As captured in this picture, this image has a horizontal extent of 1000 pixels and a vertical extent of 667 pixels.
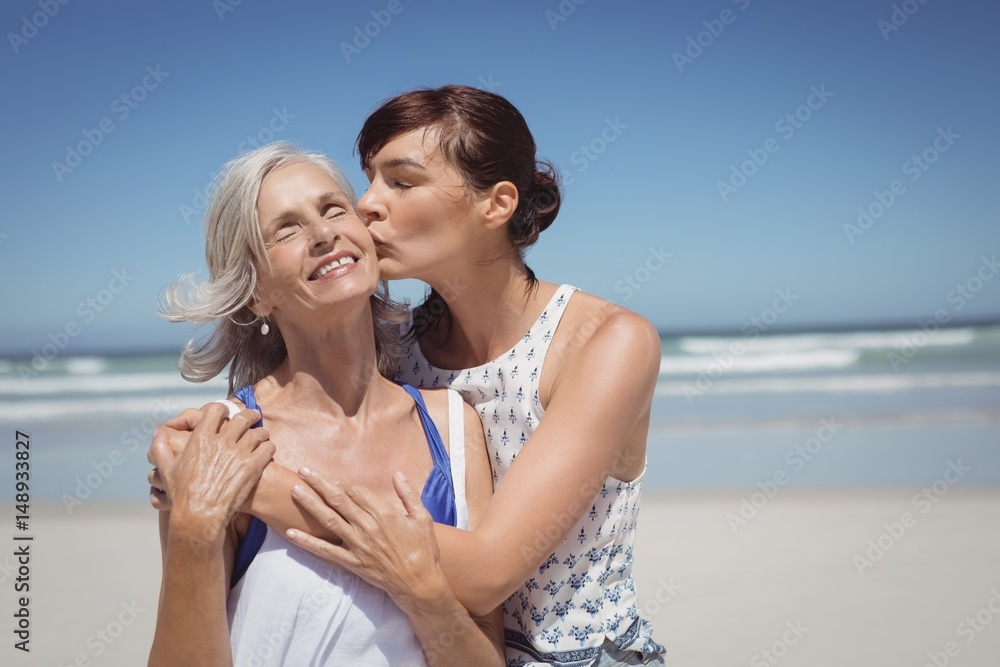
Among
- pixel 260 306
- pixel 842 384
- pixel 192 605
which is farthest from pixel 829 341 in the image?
pixel 192 605

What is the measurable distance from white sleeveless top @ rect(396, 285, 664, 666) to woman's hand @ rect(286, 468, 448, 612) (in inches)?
22.3

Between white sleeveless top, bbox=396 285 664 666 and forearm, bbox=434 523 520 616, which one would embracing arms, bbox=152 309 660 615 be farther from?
white sleeveless top, bbox=396 285 664 666

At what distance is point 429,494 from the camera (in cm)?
305

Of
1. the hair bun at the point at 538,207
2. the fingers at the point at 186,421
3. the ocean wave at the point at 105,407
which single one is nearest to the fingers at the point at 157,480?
the fingers at the point at 186,421

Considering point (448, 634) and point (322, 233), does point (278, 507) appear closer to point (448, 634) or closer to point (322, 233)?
point (448, 634)

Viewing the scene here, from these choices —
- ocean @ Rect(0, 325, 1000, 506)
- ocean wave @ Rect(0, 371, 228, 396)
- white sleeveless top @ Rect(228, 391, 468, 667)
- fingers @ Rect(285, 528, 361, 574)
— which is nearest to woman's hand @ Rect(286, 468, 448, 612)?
fingers @ Rect(285, 528, 361, 574)

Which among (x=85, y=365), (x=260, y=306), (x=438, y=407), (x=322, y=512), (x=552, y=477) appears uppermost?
(x=85, y=365)

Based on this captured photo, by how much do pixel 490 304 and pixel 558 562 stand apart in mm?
1039

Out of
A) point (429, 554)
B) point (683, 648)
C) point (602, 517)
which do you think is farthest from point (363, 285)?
point (683, 648)

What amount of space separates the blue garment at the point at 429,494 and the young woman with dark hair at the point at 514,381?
0.15m

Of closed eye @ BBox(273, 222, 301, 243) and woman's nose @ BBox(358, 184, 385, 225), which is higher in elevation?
woman's nose @ BBox(358, 184, 385, 225)

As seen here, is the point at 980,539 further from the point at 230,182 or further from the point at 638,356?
the point at 230,182

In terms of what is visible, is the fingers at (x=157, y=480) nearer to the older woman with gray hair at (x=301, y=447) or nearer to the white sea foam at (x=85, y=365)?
the older woman with gray hair at (x=301, y=447)

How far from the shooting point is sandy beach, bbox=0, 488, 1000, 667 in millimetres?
6059
